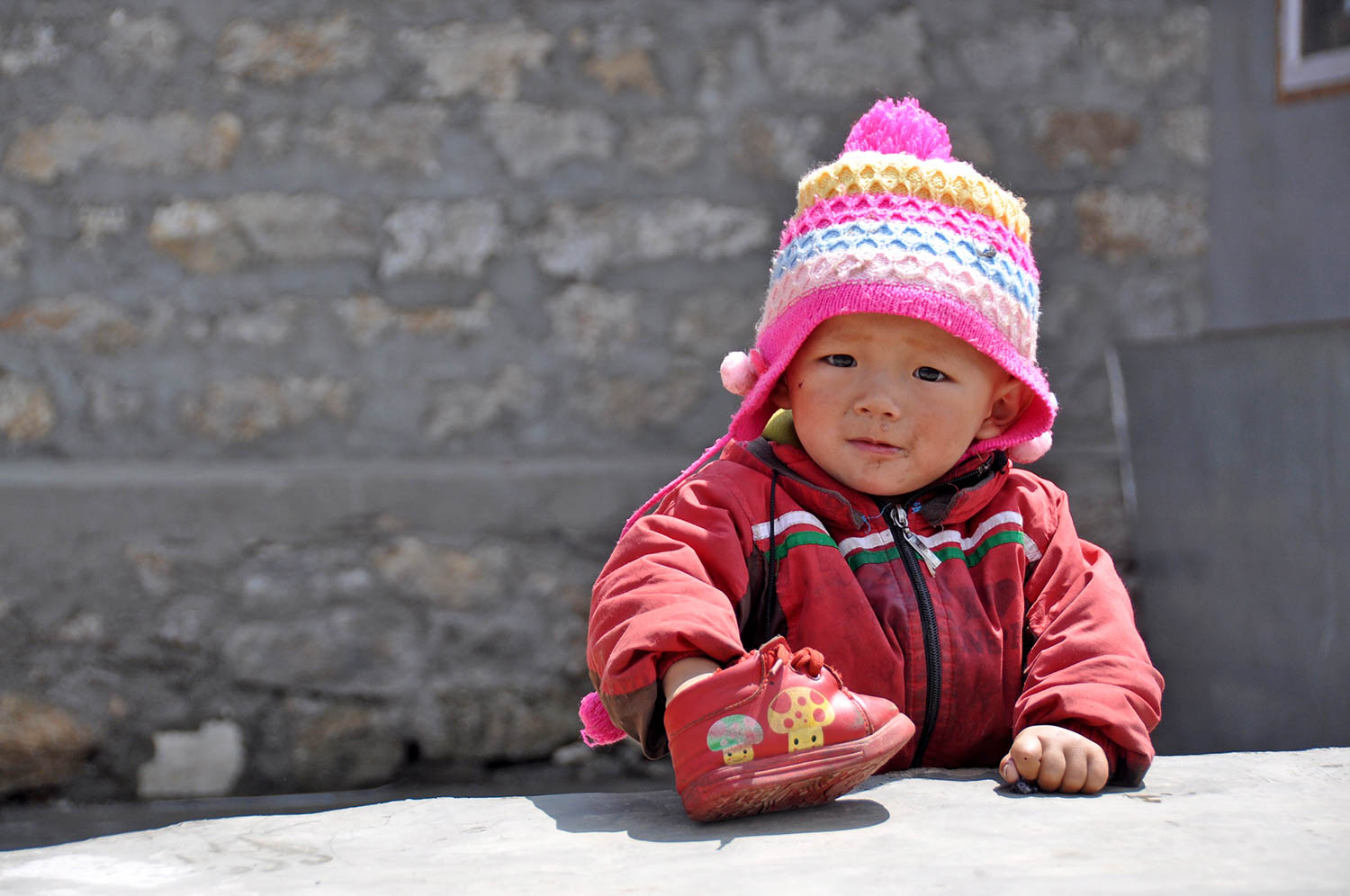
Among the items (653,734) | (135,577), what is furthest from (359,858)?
(135,577)

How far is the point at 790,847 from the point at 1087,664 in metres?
0.56

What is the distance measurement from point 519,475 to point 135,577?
3.21ft

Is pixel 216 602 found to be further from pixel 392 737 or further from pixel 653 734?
pixel 653 734

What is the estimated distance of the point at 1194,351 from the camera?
9.37ft

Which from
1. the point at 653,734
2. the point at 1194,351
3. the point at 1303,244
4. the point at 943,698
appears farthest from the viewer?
the point at 1303,244

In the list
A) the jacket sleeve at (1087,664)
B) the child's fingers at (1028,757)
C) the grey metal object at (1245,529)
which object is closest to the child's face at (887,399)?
the jacket sleeve at (1087,664)

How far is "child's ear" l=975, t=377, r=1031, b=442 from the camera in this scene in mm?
1858

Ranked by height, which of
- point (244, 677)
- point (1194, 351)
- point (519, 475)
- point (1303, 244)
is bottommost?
point (244, 677)

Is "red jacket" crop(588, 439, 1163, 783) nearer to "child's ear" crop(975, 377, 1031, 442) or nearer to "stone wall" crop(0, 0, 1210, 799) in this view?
"child's ear" crop(975, 377, 1031, 442)

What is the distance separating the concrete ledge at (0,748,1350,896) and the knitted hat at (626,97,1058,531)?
0.51m

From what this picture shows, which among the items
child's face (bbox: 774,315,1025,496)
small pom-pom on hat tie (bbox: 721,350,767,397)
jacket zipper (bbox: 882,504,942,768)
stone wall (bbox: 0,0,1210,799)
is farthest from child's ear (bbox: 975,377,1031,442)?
stone wall (bbox: 0,0,1210,799)

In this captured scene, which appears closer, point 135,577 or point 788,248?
point 788,248

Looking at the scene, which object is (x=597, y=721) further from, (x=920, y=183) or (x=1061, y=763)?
(x=920, y=183)

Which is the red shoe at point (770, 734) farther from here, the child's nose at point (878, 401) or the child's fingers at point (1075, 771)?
the child's nose at point (878, 401)
